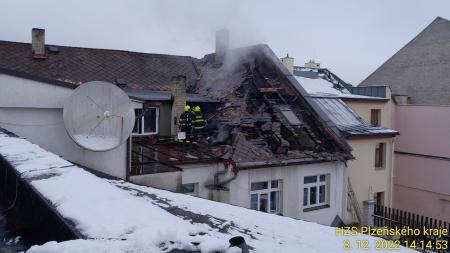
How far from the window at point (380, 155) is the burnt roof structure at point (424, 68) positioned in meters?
9.31

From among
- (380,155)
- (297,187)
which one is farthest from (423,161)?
(297,187)

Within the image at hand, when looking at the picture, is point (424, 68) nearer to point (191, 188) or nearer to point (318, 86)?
point (318, 86)

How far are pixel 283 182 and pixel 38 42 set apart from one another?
11577 mm

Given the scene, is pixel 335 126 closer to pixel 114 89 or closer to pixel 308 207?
pixel 308 207

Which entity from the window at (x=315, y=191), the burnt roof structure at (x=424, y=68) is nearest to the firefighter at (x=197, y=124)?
the window at (x=315, y=191)

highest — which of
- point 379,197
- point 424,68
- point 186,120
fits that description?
point 424,68

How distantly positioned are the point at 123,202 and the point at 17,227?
2.74ft

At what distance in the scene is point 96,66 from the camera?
16562mm

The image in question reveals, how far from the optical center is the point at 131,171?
9.77 meters

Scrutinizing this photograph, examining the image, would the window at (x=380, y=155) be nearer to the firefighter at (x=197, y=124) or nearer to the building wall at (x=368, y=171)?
the building wall at (x=368, y=171)

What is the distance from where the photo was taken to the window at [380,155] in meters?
18.7

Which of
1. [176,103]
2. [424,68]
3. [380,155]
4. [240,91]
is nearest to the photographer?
[176,103]

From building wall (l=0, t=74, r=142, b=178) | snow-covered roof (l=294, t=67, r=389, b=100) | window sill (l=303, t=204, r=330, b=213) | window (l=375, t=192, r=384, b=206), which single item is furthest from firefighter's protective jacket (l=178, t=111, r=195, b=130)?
window (l=375, t=192, r=384, b=206)

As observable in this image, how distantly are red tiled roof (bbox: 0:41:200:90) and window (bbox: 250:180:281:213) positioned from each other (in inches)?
255
